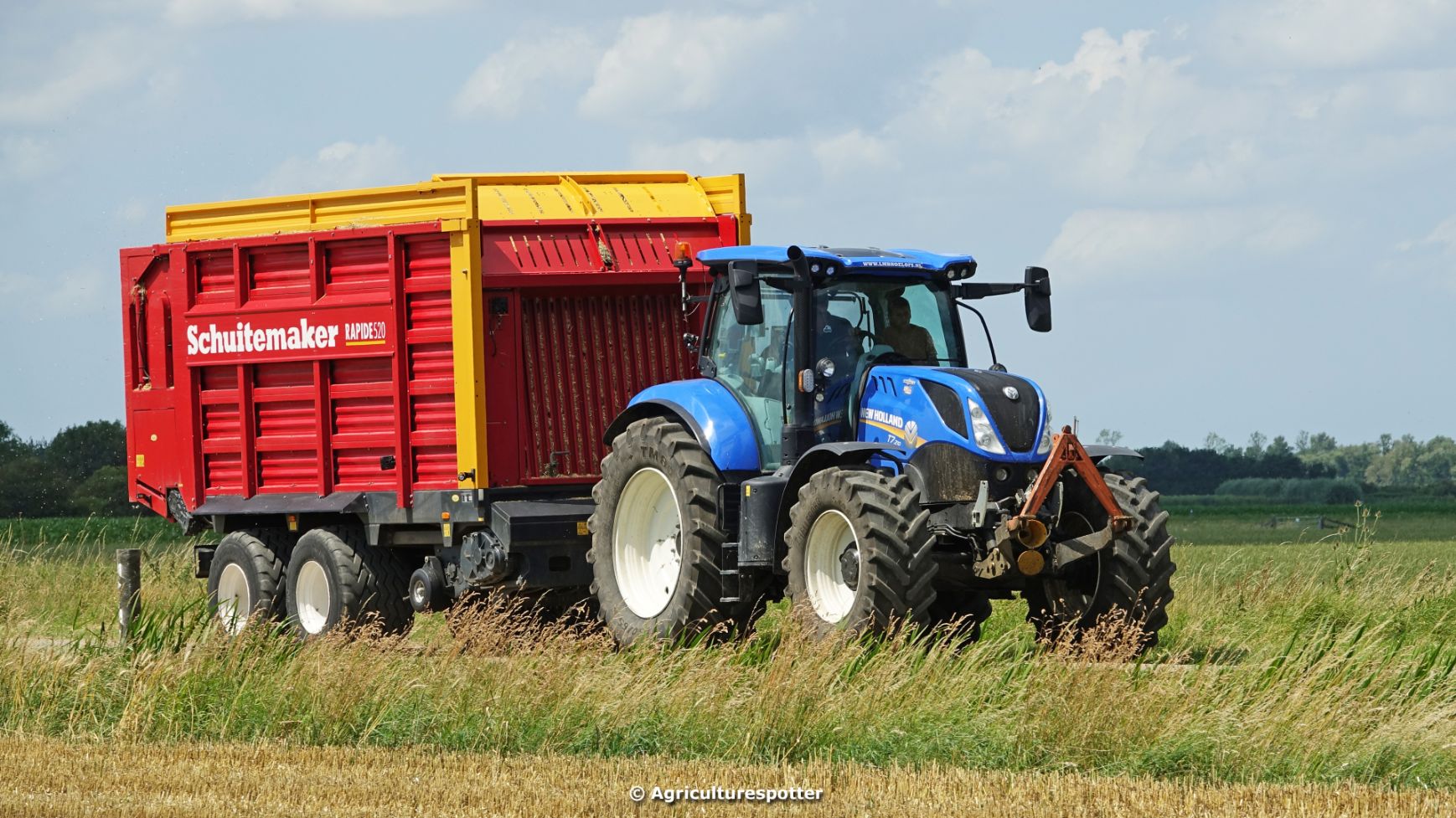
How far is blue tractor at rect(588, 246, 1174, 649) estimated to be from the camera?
12008 millimetres

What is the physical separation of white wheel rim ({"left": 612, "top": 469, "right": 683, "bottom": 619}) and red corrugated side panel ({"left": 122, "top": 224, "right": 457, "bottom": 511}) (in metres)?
1.57

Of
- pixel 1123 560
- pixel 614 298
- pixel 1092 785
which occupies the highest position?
pixel 614 298

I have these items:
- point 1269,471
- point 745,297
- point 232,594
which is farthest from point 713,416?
point 1269,471

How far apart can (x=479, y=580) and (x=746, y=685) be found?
13.2 feet

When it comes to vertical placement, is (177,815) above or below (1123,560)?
below

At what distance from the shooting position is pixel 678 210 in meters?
15.7

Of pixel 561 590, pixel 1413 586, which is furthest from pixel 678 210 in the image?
pixel 1413 586

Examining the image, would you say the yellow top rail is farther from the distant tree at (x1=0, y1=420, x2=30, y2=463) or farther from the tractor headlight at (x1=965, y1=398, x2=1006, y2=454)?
the distant tree at (x1=0, y1=420, x2=30, y2=463)

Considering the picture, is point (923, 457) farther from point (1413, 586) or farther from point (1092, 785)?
point (1413, 586)

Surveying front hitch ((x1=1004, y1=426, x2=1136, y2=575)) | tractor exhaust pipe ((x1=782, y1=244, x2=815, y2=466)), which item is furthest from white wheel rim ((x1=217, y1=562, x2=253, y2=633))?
front hitch ((x1=1004, y1=426, x2=1136, y2=575))

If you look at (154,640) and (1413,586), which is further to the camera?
(1413,586)

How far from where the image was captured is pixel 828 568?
12.3 m

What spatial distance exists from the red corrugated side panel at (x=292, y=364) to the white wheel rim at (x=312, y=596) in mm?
682

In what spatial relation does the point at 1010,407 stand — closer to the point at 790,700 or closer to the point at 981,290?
the point at 981,290
